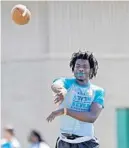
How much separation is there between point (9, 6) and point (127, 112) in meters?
3.86

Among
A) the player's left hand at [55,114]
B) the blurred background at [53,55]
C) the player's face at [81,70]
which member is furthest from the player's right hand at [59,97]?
the blurred background at [53,55]

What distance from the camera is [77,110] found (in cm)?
668

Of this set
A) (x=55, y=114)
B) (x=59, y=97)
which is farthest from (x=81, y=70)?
(x=55, y=114)

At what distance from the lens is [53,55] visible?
17.1 m

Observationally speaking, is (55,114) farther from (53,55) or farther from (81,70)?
(53,55)

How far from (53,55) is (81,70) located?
34.1 feet

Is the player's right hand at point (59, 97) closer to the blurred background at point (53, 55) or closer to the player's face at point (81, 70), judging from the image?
the player's face at point (81, 70)

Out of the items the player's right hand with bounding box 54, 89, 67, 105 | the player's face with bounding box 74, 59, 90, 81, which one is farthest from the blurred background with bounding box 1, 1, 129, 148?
the player's right hand with bounding box 54, 89, 67, 105

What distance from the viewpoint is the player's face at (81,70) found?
22.0ft

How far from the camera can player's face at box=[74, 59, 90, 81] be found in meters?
6.71

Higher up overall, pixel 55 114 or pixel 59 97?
pixel 59 97

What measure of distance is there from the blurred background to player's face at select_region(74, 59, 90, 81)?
10.2 meters

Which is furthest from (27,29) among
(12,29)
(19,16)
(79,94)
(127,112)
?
(79,94)

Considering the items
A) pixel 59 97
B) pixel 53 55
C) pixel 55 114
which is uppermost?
pixel 53 55
